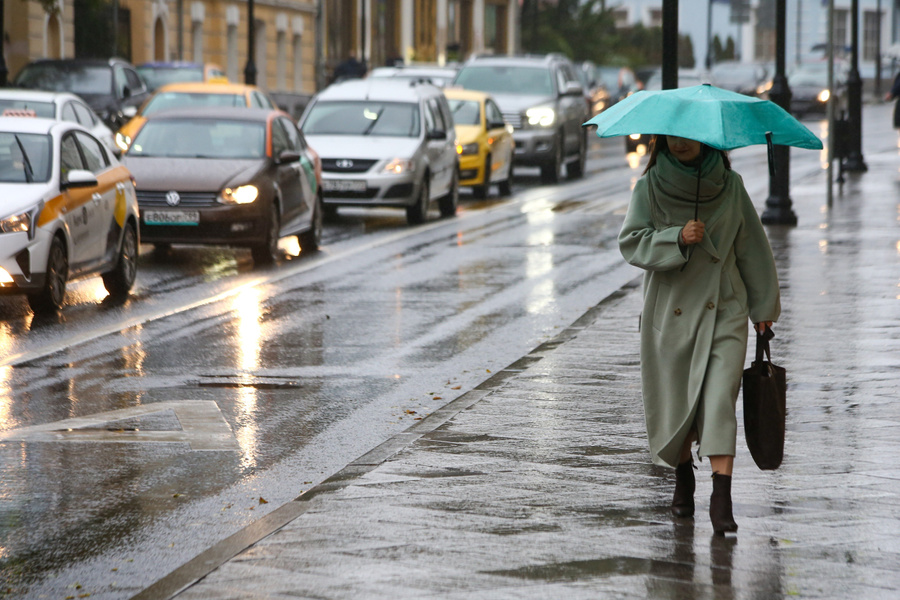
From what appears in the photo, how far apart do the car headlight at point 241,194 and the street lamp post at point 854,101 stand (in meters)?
13.3

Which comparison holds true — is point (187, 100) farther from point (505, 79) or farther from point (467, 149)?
point (505, 79)

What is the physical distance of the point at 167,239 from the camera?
623 inches

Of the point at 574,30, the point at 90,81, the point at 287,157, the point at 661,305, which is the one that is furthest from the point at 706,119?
the point at 574,30

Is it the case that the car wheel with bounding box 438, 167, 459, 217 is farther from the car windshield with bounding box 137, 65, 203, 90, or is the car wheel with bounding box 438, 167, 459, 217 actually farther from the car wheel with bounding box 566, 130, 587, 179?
the car windshield with bounding box 137, 65, 203, 90

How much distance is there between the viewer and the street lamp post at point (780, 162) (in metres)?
18.5

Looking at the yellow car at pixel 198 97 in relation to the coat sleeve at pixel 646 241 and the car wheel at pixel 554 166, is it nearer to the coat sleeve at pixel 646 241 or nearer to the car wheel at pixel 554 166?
the car wheel at pixel 554 166

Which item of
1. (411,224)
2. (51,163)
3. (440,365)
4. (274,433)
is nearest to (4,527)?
(274,433)

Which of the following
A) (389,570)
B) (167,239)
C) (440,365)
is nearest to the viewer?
(389,570)

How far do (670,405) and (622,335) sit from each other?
16.4ft

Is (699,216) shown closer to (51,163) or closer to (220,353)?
(220,353)

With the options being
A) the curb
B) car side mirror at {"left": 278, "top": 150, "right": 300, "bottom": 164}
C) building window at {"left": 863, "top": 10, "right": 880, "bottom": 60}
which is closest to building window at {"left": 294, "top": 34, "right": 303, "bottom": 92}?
car side mirror at {"left": 278, "top": 150, "right": 300, "bottom": 164}

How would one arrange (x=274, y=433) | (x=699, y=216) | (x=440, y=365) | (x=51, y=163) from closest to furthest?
(x=699, y=216) < (x=274, y=433) < (x=440, y=365) < (x=51, y=163)

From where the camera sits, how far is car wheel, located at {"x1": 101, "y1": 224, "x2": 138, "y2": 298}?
44.8 ft

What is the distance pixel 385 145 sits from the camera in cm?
2067
